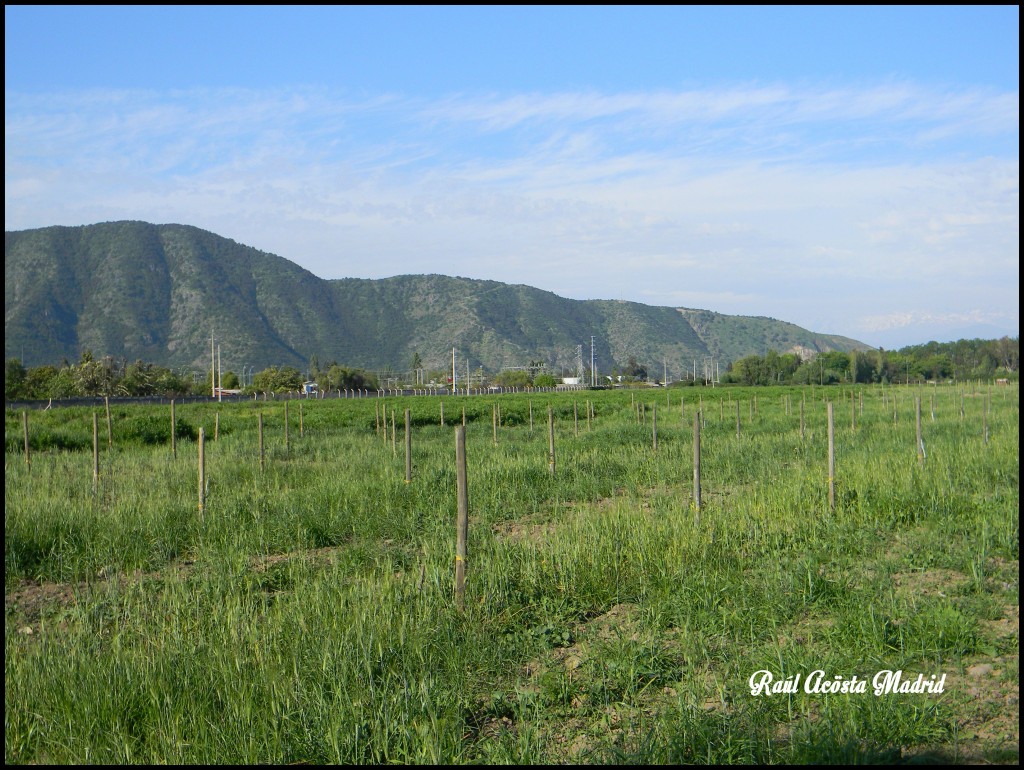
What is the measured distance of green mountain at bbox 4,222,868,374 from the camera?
415 ft

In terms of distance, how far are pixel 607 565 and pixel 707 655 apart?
1.89m

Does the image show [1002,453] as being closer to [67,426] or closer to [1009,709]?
[1009,709]

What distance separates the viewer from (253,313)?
472 ft

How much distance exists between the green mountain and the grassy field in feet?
390

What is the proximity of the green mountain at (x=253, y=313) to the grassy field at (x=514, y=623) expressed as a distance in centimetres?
Result: 11886

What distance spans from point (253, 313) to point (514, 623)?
146 metres

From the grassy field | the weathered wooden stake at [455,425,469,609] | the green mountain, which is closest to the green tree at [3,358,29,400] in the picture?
the grassy field

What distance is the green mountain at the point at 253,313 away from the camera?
126562 mm

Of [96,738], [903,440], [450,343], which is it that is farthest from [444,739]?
[450,343]

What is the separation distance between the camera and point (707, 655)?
5492mm

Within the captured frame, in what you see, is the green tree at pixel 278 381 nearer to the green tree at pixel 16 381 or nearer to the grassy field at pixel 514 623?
the green tree at pixel 16 381
